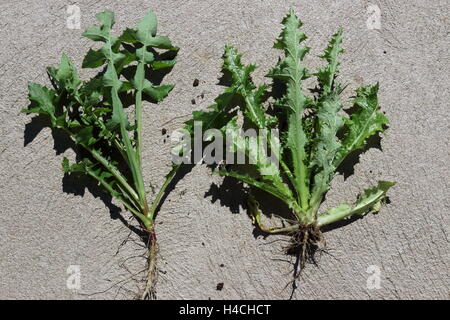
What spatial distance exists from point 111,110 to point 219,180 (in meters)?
0.64

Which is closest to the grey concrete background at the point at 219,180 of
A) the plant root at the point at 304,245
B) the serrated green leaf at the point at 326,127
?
the plant root at the point at 304,245

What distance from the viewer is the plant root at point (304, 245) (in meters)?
2.44

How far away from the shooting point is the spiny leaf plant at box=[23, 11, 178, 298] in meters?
2.38

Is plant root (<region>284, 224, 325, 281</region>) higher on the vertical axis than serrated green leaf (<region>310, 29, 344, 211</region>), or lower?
lower

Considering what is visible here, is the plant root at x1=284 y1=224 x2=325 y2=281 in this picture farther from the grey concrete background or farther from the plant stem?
the plant stem

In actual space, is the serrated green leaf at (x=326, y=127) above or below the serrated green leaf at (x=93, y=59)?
below

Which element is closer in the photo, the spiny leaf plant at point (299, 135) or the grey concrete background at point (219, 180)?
the spiny leaf plant at point (299, 135)

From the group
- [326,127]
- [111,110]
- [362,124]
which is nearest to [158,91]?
[111,110]

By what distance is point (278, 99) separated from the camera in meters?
2.45

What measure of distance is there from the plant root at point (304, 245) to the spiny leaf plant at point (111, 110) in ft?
2.24

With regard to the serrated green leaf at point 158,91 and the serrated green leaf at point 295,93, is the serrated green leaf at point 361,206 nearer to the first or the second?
the serrated green leaf at point 295,93

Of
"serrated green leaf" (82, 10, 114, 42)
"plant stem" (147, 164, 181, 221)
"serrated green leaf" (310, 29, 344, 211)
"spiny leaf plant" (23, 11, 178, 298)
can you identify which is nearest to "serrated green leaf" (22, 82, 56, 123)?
"spiny leaf plant" (23, 11, 178, 298)
